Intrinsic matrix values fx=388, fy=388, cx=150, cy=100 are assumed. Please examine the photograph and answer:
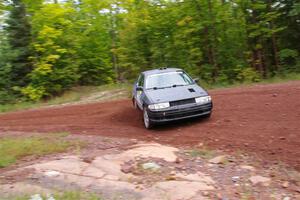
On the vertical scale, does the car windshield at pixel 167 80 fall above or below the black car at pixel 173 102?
above

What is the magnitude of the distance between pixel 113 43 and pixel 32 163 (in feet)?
68.6

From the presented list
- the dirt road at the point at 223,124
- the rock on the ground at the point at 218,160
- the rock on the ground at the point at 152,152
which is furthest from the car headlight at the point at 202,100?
the rock on the ground at the point at 218,160

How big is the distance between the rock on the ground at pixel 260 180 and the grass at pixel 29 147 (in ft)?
13.9

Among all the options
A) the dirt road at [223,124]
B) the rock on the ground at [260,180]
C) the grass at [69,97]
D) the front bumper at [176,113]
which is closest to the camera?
the rock on the ground at [260,180]

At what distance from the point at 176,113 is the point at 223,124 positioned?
1249mm

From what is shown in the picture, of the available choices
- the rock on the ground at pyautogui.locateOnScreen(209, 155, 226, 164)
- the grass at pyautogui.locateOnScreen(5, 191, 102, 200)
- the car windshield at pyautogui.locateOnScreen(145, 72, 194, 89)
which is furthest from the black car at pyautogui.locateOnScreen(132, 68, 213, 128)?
the grass at pyautogui.locateOnScreen(5, 191, 102, 200)

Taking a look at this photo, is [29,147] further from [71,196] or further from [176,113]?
[176,113]

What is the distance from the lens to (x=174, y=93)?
34.4ft

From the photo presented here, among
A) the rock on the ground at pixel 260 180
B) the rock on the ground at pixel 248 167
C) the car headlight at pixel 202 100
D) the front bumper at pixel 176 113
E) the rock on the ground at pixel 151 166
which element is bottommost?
the rock on the ground at pixel 260 180

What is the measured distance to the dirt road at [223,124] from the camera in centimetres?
817

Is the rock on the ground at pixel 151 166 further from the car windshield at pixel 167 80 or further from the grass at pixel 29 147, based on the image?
the car windshield at pixel 167 80

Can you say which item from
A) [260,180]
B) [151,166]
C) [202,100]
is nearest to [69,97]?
[202,100]

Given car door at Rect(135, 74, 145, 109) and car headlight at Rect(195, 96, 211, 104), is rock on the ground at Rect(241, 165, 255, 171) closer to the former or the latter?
car headlight at Rect(195, 96, 211, 104)

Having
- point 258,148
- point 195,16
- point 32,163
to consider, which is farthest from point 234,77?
point 32,163
